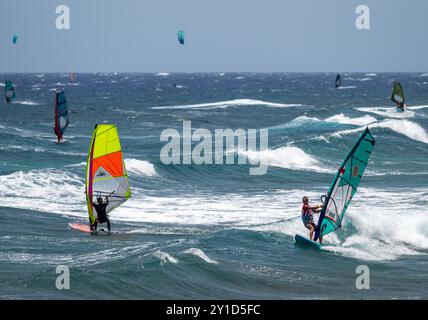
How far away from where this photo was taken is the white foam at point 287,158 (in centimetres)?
3294

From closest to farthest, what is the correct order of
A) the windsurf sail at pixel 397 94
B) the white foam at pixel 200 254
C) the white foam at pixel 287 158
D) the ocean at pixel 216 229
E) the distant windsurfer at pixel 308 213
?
the ocean at pixel 216 229 → the white foam at pixel 200 254 → the distant windsurfer at pixel 308 213 → the white foam at pixel 287 158 → the windsurf sail at pixel 397 94

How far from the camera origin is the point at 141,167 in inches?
1193

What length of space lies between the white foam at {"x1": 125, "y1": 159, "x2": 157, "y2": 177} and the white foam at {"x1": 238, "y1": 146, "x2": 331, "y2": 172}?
4.90 m

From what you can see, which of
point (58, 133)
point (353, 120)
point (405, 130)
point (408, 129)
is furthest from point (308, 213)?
point (353, 120)

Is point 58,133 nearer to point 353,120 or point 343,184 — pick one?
point 353,120

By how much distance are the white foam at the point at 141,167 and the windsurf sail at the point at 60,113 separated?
22.8ft

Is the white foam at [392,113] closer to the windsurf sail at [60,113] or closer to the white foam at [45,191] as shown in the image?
the windsurf sail at [60,113]

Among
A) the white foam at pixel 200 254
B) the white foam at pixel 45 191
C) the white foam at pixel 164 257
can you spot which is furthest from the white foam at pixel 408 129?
the white foam at pixel 164 257

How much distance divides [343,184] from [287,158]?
17810 mm

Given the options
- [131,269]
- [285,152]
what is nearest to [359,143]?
[131,269]

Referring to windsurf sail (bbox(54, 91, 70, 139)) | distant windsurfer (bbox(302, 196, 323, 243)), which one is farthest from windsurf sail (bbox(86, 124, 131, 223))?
windsurf sail (bbox(54, 91, 70, 139))

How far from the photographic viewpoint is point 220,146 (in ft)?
129

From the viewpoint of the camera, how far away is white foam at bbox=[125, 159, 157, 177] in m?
29.7

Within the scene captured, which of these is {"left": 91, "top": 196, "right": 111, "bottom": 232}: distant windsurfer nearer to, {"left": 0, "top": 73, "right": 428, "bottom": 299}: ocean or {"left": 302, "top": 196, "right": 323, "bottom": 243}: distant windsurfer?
{"left": 0, "top": 73, "right": 428, "bottom": 299}: ocean
